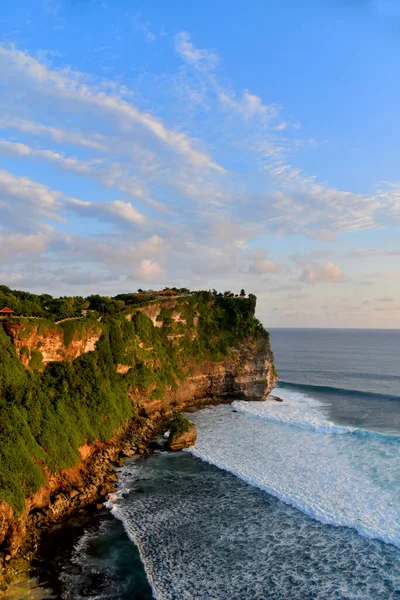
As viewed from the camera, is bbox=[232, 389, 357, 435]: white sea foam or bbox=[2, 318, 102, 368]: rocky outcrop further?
bbox=[232, 389, 357, 435]: white sea foam

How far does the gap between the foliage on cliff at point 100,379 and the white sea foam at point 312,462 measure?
7.90 metres

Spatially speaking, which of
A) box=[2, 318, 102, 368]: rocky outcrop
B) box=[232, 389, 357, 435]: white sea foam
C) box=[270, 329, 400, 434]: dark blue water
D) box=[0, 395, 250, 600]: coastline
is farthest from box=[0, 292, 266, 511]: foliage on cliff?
box=[270, 329, 400, 434]: dark blue water

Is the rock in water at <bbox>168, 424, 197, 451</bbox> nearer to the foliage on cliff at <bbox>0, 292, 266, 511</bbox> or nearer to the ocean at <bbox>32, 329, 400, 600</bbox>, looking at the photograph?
the ocean at <bbox>32, 329, 400, 600</bbox>

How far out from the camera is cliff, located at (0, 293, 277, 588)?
21812 millimetres

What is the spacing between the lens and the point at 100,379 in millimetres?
34125

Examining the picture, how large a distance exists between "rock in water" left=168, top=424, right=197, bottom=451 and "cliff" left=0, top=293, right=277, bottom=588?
2551 millimetres

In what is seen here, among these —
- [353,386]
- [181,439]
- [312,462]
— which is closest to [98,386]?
[181,439]

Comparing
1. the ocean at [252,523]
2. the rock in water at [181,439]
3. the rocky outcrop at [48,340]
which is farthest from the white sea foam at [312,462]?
A: the rocky outcrop at [48,340]

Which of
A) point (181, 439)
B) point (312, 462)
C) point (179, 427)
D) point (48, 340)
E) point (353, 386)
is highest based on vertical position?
point (48, 340)

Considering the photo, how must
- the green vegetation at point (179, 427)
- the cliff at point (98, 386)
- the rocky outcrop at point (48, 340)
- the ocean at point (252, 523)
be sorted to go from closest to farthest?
the ocean at point (252, 523), the cliff at point (98, 386), the rocky outcrop at point (48, 340), the green vegetation at point (179, 427)

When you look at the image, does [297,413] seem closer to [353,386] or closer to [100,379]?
[353,386]

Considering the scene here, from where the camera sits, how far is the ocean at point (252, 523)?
1692 centimetres

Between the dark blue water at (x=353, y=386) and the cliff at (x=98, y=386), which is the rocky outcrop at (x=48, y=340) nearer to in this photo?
the cliff at (x=98, y=386)

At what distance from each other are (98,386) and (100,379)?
3.64ft
